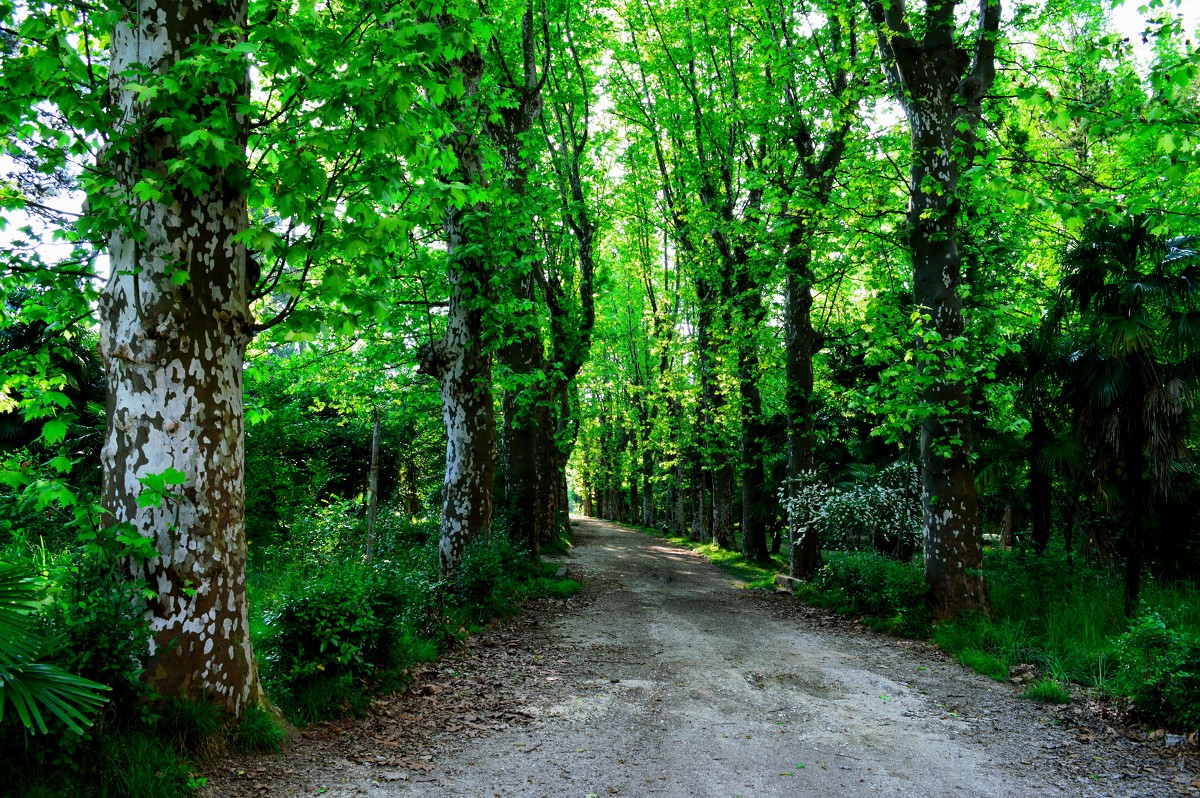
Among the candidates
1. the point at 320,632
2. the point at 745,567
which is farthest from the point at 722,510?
the point at 320,632

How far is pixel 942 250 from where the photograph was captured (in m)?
9.59

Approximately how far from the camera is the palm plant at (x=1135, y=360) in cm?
869

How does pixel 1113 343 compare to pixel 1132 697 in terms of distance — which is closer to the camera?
pixel 1132 697

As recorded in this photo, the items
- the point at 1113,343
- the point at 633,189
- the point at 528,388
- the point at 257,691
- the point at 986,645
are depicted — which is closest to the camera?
the point at 257,691

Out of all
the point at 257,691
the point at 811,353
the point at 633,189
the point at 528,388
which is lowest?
the point at 257,691

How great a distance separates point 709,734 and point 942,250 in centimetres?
750

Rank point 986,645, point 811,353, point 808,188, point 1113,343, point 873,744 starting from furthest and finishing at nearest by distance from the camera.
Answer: point 811,353 → point 808,188 → point 1113,343 → point 986,645 → point 873,744

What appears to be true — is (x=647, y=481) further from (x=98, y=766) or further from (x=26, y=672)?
(x=26, y=672)

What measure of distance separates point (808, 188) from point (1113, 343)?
481 cm

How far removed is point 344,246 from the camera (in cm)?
421

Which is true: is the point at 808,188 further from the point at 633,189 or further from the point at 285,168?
the point at 633,189

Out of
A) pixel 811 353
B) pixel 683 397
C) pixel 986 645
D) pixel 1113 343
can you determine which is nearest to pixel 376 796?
pixel 986 645

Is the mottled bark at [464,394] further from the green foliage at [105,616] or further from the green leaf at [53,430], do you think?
the green leaf at [53,430]

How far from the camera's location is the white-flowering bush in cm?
1194
